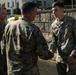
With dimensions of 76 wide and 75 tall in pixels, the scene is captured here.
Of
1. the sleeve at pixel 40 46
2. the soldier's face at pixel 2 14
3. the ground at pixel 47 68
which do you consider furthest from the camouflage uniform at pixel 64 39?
the ground at pixel 47 68

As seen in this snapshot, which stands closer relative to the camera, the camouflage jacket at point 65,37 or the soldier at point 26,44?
the soldier at point 26,44

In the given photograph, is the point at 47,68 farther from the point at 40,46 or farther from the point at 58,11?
the point at 40,46

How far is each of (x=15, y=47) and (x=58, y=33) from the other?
111 centimetres

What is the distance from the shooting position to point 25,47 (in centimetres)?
451

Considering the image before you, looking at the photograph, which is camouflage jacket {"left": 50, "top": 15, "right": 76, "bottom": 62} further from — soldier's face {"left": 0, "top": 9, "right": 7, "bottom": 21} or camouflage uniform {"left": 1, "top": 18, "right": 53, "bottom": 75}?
soldier's face {"left": 0, "top": 9, "right": 7, "bottom": 21}

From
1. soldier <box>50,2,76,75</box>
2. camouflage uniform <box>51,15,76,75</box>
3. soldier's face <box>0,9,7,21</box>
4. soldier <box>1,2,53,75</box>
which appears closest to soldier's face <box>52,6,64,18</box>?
soldier <box>50,2,76,75</box>

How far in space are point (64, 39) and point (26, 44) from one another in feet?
3.42

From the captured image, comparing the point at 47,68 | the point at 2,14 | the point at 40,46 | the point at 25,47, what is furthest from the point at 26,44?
the point at 47,68

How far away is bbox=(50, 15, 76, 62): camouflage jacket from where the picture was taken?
17.4ft

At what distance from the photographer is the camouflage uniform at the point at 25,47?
176 inches

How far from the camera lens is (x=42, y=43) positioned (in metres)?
4.50

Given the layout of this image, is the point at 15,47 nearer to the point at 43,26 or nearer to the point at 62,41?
the point at 62,41

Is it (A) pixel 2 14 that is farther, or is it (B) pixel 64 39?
(A) pixel 2 14

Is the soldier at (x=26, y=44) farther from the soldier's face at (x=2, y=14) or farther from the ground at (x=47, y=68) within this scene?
the ground at (x=47, y=68)
